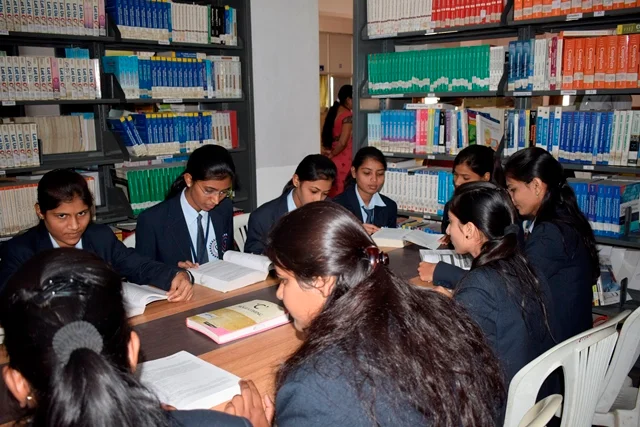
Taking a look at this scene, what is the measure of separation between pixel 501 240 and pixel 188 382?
106cm

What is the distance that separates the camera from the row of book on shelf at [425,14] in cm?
372

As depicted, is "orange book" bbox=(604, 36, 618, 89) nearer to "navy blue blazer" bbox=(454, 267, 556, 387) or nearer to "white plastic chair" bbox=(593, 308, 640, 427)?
"white plastic chair" bbox=(593, 308, 640, 427)

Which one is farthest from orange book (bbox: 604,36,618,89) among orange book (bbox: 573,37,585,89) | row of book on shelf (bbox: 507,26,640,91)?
orange book (bbox: 573,37,585,89)

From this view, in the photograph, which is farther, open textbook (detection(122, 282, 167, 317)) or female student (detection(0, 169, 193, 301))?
female student (detection(0, 169, 193, 301))

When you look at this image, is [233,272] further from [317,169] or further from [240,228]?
[240,228]

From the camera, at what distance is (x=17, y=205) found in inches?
139

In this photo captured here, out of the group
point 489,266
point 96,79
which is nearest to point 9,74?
point 96,79

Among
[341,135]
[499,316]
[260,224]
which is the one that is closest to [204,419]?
[499,316]

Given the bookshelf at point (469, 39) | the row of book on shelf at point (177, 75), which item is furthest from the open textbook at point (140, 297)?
the bookshelf at point (469, 39)

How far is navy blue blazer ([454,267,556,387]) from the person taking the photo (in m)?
1.71

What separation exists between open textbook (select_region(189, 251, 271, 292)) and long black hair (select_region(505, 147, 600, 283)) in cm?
121

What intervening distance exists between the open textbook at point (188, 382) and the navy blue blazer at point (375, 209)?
6.64 ft

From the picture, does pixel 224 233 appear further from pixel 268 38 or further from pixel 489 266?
pixel 268 38

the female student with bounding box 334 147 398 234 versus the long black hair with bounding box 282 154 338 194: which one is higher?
the long black hair with bounding box 282 154 338 194
